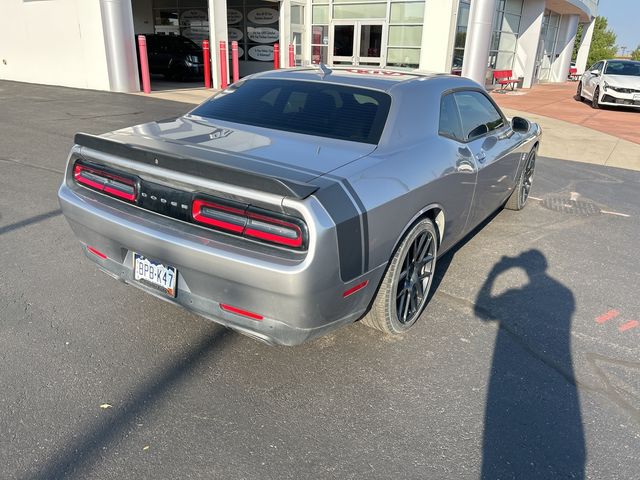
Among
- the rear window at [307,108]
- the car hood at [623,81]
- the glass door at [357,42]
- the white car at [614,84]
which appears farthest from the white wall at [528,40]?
the rear window at [307,108]

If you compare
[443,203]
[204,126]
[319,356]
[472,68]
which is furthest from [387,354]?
[472,68]

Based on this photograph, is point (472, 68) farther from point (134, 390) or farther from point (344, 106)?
point (134, 390)

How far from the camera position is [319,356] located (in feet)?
9.43

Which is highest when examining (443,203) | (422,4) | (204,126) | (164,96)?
(422,4)

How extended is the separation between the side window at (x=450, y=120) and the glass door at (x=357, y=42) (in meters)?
16.4

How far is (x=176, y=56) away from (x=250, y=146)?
1868 cm

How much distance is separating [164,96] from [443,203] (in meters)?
13.1

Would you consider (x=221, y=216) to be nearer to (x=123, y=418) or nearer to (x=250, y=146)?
(x=250, y=146)

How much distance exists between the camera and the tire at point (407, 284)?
281 cm

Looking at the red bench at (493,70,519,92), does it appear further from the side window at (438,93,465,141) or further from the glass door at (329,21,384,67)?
the side window at (438,93,465,141)

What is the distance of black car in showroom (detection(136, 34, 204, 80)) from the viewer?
63.4 ft

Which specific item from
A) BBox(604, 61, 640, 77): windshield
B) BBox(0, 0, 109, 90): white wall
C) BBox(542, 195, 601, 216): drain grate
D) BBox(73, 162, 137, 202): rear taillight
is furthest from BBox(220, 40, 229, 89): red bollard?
BBox(73, 162, 137, 202): rear taillight

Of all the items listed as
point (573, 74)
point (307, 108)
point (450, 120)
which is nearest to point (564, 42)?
point (573, 74)

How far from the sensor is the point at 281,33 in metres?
19.2
